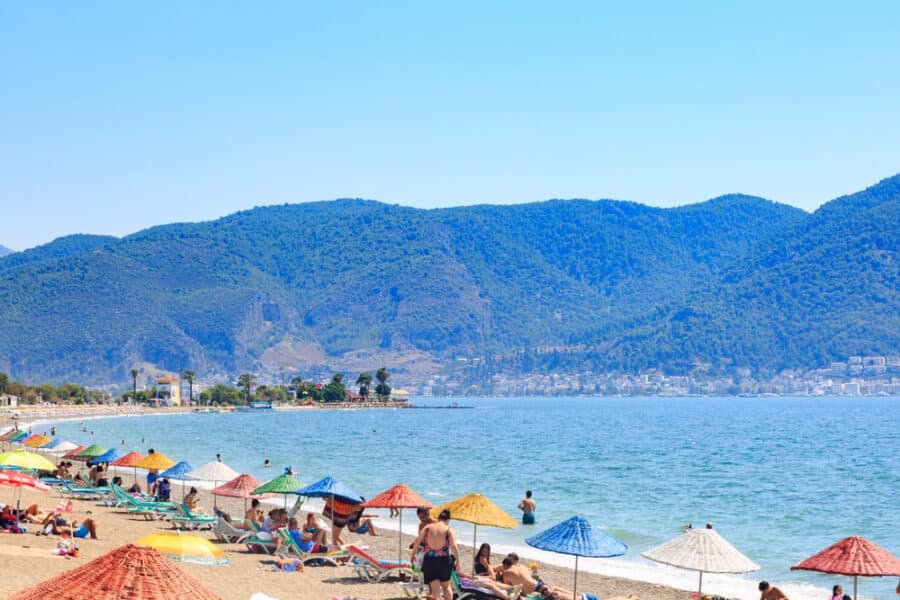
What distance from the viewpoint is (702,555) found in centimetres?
1431

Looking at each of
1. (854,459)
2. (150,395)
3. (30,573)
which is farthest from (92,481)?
(150,395)

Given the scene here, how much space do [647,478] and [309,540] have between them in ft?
96.4

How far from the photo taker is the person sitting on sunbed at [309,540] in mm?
18797

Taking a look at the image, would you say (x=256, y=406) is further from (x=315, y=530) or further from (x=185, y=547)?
(x=185, y=547)

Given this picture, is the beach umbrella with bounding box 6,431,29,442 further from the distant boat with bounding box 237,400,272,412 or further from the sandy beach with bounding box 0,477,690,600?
the distant boat with bounding box 237,400,272,412

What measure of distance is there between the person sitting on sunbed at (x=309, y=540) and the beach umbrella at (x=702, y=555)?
6.57 metres

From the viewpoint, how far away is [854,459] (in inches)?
2313

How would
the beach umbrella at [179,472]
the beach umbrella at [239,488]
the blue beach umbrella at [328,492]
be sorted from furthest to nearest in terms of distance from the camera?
the beach umbrella at [179,472] → the beach umbrella at [239,488] → the blue beach umbrella at [328,492]

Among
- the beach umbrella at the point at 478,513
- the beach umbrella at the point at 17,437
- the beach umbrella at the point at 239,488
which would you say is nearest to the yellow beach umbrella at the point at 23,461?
the beach umbrella at the point at 239,488

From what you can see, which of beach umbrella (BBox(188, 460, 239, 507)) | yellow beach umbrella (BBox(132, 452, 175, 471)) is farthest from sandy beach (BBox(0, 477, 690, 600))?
yellow beach umbrella (BBox(132, 452, 175, 471))

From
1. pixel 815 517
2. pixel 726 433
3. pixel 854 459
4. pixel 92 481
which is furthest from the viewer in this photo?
pixel 726 433

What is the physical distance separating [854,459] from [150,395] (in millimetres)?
143749

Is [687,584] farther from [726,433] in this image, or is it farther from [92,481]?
[726,433]

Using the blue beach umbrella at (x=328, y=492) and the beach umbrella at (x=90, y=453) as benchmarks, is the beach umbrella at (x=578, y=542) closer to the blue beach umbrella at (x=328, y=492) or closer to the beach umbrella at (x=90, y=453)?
the blue beach umbrella at (x=328, y=492)
